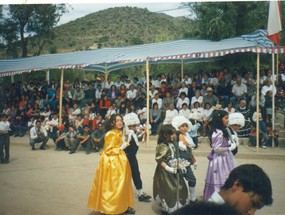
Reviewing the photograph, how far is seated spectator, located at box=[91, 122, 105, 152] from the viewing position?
5049mm

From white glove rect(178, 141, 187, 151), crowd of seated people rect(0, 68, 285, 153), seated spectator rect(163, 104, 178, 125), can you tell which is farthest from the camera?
seated spectator rect(163, 104, 178, 125)

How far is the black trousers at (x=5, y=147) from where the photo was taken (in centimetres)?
439

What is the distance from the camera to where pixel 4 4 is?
11.3ft

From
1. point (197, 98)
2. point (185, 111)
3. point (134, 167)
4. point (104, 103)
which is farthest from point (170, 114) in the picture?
point (134, 167)

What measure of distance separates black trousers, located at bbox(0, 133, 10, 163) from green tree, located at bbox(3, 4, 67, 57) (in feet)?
3.87

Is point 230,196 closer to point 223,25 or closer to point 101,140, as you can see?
point 101,140

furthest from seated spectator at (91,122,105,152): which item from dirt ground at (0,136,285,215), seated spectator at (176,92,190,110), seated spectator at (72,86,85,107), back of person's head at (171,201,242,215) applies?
back of person's head at (171,201,242,215)

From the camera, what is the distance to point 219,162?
3.12 meters

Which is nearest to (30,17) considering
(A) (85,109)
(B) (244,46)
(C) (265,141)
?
(A) (85,109)

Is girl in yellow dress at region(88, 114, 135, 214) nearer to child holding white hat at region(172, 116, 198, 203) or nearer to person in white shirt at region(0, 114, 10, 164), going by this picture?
child holding white hat at region(172, 116, 198, 203)

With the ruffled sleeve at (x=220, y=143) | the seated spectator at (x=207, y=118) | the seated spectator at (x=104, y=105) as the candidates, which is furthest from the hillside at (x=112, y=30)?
the ruffled sleeve at (x=220, y=143)

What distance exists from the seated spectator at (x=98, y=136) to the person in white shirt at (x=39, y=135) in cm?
74

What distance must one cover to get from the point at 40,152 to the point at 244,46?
356 cm

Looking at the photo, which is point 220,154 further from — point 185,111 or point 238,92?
point 238,92
